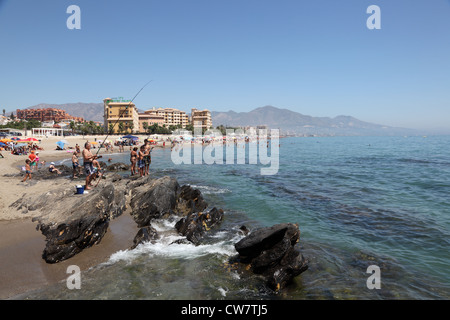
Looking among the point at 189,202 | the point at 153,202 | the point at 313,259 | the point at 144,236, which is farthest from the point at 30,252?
the point at 313,259

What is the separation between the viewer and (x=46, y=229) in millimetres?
7746

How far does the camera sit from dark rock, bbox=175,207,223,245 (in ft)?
Result: 28.0

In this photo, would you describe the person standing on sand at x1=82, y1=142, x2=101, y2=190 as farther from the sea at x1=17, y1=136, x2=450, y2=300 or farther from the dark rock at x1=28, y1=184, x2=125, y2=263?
the sea at x1=17, y1=136, x2=450, y2=300

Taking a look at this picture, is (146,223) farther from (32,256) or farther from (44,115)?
(44,115)

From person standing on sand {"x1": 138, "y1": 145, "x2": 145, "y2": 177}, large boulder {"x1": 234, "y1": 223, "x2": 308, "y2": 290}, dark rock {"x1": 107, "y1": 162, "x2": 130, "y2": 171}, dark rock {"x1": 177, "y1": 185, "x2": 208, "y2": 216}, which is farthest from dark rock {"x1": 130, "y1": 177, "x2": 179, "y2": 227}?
dark rock {"x1": 107, "y1": 162, "x2": 130, "y2": 171}

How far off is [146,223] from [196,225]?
2.21 metres

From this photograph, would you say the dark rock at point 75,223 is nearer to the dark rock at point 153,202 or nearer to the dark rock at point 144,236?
the dark rock at point 153,202

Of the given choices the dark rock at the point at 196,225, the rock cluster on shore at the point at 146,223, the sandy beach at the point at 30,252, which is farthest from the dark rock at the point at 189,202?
the sandy beach at the point at 30,252

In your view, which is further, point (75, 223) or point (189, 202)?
point (189, 202)

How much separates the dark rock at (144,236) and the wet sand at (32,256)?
240 mm

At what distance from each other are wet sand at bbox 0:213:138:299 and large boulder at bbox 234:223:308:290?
13.3 ft

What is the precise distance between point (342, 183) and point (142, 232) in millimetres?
17612

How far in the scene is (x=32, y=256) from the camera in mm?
6457
